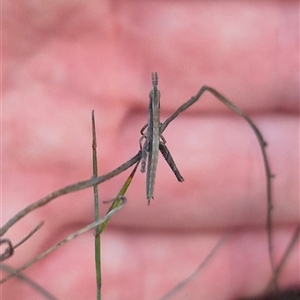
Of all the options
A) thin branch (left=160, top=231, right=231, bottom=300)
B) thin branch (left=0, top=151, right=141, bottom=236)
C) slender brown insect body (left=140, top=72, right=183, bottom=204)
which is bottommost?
thin branch (left=160, top=231, right=231, bottom=300)

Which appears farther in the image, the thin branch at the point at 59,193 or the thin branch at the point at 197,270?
the thin branch at the point at 197,270

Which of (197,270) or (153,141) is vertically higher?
(153,141)

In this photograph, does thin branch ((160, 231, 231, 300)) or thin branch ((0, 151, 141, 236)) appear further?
thin branch ((160, 231, 231, 300))

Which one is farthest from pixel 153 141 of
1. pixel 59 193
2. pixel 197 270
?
pixel 197 270

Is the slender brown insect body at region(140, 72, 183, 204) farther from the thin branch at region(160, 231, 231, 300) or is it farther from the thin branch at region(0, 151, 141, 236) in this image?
the thin branch at region(160, 231, 231, 300)

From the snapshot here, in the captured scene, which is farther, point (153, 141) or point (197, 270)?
point (197, 270)

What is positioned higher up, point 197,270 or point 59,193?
point 59,193

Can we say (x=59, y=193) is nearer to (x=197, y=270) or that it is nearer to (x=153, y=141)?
(x=153, y=141)

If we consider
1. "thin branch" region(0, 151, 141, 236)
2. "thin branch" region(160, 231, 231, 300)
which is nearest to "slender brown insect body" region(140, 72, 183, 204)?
"thin branch" region(0, 151, 141, 236)

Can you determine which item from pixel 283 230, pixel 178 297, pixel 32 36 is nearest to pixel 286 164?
pixel 283 230

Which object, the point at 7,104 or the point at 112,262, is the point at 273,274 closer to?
the point at 112,262

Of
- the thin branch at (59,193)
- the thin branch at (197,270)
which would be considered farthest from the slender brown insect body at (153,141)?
the thin branch at (197,270)

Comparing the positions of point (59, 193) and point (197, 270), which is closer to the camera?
point (59, 193)

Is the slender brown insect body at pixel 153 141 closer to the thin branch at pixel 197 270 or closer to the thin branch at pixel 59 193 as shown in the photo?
the thin branch at pixel 59 193
